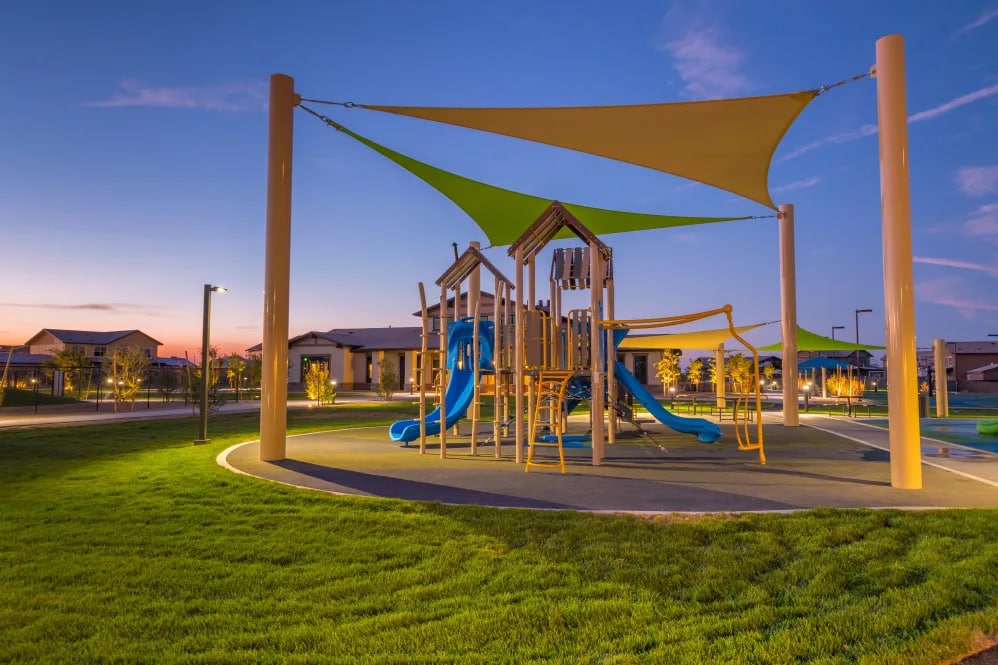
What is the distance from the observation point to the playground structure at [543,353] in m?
9.12

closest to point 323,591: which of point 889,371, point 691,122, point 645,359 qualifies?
point 889,371

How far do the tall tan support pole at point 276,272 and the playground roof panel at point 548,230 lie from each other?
3643 mm

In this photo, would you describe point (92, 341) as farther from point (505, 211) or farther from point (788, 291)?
point (788, 291)

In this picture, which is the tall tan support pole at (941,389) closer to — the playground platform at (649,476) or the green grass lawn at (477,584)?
the playground platform at (649,476)

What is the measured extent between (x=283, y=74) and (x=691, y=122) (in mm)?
6023

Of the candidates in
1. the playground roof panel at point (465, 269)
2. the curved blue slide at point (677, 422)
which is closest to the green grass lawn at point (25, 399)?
the playground roof panel at point (465, 269)

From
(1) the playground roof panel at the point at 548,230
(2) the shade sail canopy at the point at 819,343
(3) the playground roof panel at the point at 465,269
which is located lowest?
(2) the shade sail canopy at the point at 819,343

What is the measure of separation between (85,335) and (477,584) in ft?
250

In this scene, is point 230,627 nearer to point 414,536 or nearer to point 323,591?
point 323,591

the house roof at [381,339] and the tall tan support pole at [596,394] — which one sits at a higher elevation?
the house roof at [381,339]

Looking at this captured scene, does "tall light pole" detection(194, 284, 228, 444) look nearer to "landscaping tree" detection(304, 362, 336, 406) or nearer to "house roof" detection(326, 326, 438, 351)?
"landscaping tree" detection(304, 362, 336, 406)

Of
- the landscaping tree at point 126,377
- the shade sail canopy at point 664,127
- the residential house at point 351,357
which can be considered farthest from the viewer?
the residential house at point 351,357

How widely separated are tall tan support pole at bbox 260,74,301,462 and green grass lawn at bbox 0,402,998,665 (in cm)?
294

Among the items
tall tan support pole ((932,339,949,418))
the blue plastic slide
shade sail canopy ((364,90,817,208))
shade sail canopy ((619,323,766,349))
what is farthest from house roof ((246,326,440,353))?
shade sail canopy ((364,90,817,208))
